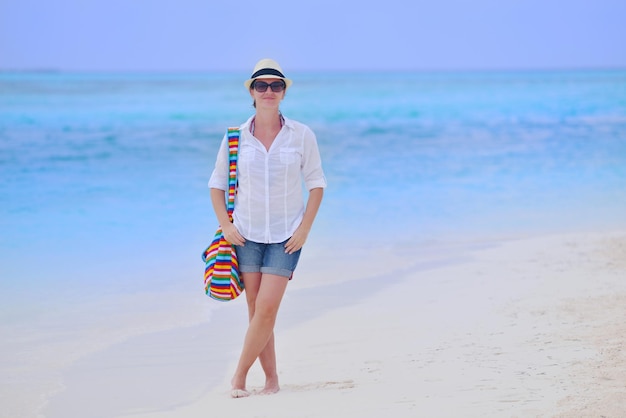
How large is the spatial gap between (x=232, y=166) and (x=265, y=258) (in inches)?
17.8

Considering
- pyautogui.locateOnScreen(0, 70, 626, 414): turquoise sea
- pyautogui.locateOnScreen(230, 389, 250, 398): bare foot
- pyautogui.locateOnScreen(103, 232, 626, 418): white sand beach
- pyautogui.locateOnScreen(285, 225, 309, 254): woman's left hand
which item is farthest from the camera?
pyautogui.locateOnScreen(0, 70, 626, 414): turquoise sea

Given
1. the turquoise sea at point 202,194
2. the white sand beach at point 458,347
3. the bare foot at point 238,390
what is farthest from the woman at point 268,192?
the turquoise sea at point 202,194

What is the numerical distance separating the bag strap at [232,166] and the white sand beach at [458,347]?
3.04 ft

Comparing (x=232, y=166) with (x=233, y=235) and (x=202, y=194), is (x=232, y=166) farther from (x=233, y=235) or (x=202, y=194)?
(x=202, y=194)

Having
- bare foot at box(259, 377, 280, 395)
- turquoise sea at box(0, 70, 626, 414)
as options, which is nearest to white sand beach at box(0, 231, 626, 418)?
bare foot at box(259, 377, 280, 395)

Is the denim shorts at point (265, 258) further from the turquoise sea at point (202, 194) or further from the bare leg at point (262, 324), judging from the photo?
the turquoise sea at point (202, 194)

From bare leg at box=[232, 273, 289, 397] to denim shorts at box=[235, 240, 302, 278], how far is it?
0.10ft

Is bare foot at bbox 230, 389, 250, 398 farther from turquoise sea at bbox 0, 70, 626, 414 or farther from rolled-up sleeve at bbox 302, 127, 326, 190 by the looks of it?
turquoise sea at bbox 0, 70, 626, 414

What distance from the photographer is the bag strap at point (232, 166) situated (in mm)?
4055

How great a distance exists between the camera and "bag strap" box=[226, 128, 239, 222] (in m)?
4.05

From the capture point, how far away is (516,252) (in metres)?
7.88

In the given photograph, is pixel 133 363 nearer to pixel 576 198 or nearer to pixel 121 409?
pixel 121 409

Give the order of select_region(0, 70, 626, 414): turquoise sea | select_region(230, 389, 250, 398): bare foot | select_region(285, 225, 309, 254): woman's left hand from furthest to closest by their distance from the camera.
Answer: select_region(0, 70, 626, 414): turquoise sea, select_region(230, 389, 250, 398): bare foot, select_region(285, 225, 309, 254): woman's left hand

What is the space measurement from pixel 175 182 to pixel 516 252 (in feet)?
24.4
